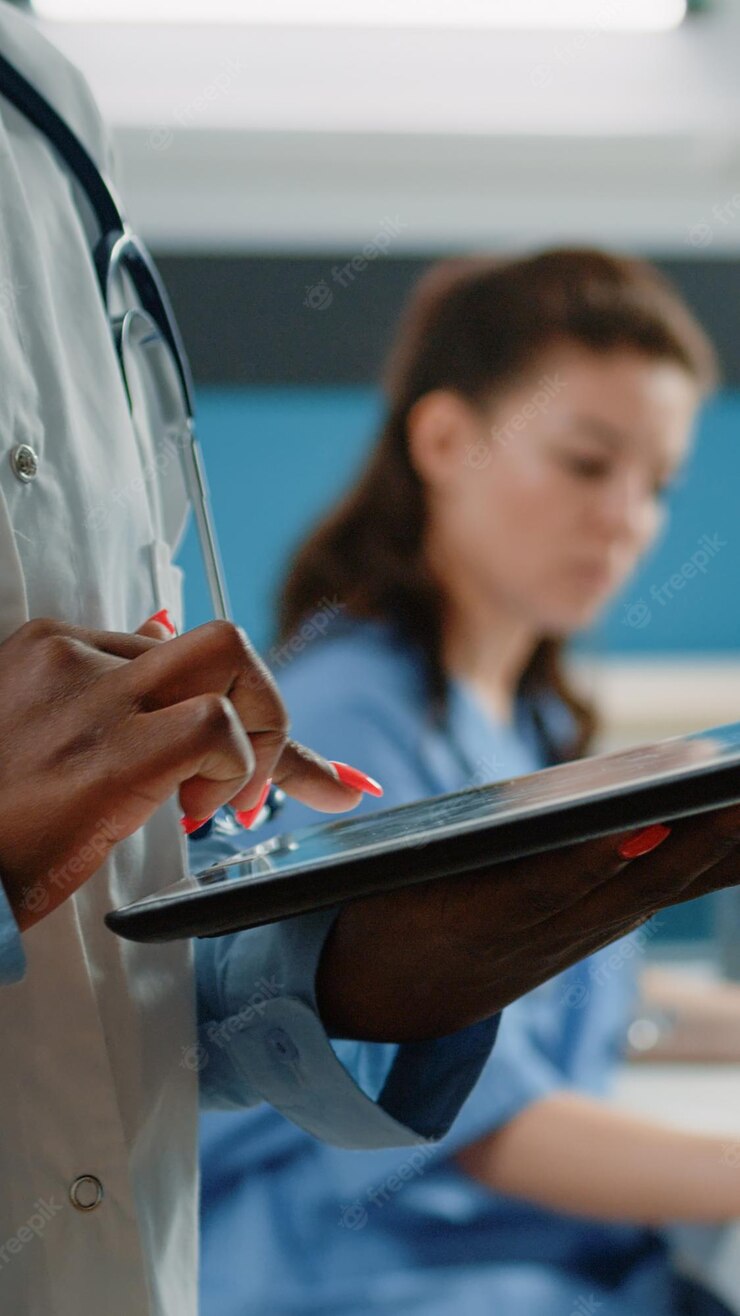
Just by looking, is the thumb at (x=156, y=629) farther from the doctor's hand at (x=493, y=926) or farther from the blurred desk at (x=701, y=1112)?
the blurred desk at (x=701, y=1112)

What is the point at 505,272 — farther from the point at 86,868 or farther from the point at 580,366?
the point at 86,868

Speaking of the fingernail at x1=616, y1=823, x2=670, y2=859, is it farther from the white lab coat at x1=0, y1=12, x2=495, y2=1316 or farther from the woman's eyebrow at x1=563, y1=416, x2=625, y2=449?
the woman's eyebrow at x1=563, y1=416, x2=625, y2=449

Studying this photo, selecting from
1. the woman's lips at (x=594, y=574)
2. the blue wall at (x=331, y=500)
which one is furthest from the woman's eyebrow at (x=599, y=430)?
the blue wall at (x=331, y=500)

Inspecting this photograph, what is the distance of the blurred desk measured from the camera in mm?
1159

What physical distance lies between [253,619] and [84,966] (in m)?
2.02

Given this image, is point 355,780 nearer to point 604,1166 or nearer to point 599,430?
point 604,1166

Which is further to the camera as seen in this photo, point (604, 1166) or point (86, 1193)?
point (604, 1166)

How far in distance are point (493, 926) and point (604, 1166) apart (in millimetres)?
785

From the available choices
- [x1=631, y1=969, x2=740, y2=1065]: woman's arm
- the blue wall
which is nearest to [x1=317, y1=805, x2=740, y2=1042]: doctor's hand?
[x1=631, y1=969, x2=740, y2=1065]: woman's arm

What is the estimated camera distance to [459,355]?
1.55 m

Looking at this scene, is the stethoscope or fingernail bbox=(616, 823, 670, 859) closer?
fingernail bbox=(616, 823, 670, 859)

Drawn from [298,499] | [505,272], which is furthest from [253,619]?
[505,272]

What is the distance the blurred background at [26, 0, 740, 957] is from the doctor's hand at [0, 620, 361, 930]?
186cm

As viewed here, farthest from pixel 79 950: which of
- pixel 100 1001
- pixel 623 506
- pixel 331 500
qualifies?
pixel 331 500
